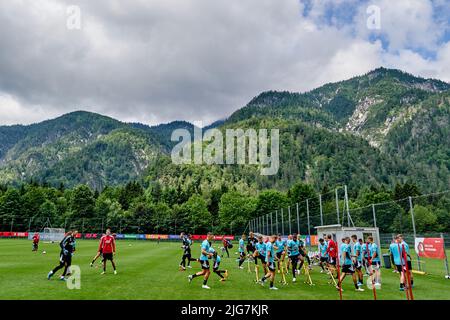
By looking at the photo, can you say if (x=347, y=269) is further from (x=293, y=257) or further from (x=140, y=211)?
(x=140, y=211)

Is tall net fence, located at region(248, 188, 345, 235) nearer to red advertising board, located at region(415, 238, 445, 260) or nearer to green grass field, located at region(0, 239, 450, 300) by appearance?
red advertising board, located at region(415, 238, 445, 260)

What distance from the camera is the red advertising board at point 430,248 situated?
63.4ft

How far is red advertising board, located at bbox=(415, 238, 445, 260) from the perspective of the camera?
19.3 m

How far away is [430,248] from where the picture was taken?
20359 mm

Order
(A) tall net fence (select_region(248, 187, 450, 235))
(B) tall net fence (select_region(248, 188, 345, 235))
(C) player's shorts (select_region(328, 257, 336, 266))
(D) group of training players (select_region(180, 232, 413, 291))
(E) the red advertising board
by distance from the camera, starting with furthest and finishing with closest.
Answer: (B) tall net fence (select_region(248, 188, 345, 235))
(A) tall net fence (select_region(248, 187, 450, 235))
(E) the red advertising board
(C) player's shorts (select_region(328, 257, 336, 266))
(D) group of training players (select_region(180, 232, 413, 291))

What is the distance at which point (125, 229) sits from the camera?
106875mm

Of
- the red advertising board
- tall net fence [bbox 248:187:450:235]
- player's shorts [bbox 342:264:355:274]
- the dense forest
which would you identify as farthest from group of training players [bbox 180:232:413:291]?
the dense forest

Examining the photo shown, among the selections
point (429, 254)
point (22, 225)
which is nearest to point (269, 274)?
point (429, 254)

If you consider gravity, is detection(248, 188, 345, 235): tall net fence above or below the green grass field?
above

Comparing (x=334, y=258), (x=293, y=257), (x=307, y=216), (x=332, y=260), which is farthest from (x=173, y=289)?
(x=307, y=216)

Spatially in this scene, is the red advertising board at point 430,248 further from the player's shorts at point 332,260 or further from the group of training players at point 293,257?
the player's shorts at point 332,260

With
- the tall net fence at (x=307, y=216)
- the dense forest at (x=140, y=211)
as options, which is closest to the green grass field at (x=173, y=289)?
the tall net fence at (x=307, y=216)

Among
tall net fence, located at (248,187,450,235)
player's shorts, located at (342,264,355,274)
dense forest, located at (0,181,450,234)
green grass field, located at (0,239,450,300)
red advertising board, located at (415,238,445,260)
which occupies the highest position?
dense forest, located at (0,181,450,234)
